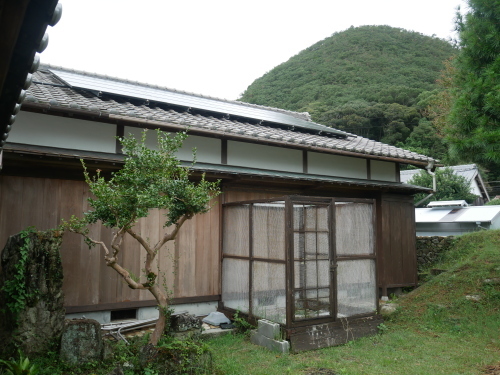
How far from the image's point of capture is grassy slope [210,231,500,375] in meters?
5.33

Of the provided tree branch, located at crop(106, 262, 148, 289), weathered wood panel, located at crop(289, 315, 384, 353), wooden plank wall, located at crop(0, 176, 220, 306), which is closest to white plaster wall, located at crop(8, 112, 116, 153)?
wooden plank wall, located at crop(0, 176, 220, 306)

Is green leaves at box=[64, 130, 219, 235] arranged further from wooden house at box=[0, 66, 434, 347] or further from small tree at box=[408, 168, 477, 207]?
small tree at box=[408, 168, 477, 207]

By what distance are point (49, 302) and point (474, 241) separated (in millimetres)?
12297

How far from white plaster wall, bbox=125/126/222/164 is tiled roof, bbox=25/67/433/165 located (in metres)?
0.32

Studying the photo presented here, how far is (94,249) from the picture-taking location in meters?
6.58

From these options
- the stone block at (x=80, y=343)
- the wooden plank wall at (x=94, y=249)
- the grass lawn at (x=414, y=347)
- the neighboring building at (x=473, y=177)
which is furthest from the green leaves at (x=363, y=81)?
the stone block at (x=80, y=343)

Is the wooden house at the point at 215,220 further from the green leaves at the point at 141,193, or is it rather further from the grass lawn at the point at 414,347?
the green leaves at the point at 141,193

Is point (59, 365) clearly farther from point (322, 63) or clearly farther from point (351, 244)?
point (322, 63)

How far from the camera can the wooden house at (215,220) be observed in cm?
623

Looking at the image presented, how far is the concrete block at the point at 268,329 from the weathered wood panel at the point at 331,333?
0.72ft

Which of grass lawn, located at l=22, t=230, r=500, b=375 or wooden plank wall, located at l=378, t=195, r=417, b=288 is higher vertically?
wooden plank wall, located at l=378, t=195, r=417, b=288

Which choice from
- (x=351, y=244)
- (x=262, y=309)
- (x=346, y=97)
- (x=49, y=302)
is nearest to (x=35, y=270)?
(x=49, y=302)

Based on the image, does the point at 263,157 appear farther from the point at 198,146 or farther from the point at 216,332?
the point at 216,332

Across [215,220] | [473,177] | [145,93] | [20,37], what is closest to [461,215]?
[473,177]
